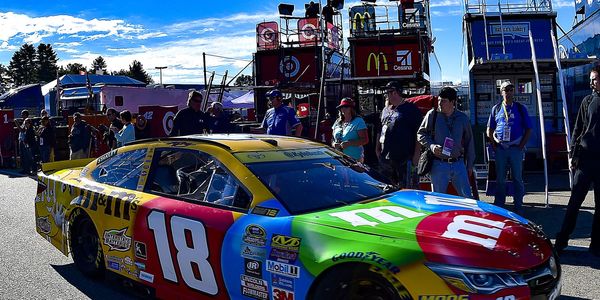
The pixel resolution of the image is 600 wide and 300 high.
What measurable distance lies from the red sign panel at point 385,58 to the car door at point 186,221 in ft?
38.1

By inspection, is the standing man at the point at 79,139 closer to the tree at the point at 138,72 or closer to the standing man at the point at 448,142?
the standing man at the point at 448,142

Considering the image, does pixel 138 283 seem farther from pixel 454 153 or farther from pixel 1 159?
pixel 1 159

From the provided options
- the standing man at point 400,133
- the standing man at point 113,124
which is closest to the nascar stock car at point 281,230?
the standing man at point 400,133

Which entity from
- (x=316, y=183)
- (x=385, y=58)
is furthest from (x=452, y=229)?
(x=385, y=58)

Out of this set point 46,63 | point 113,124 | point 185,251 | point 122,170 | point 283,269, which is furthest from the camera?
point 46,63

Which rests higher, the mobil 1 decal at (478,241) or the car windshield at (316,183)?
the car windshield at (316,183)

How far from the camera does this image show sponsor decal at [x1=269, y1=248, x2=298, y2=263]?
3.01 metres

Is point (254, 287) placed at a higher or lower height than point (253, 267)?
lower

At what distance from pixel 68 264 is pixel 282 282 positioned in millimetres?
3232

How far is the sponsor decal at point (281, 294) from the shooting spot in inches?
119

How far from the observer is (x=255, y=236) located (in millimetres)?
3225

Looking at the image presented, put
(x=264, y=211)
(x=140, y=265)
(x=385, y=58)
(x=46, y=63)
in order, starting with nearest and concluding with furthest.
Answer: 1. (x=264, y=211)
2. (x=140, y=265)
3. (x=385, y=58)
4. (x=46, y=63)

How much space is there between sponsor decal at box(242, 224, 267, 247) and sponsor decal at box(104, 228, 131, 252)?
1.33 meters

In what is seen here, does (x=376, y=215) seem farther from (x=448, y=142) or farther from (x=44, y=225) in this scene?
(x=44, y=225)
